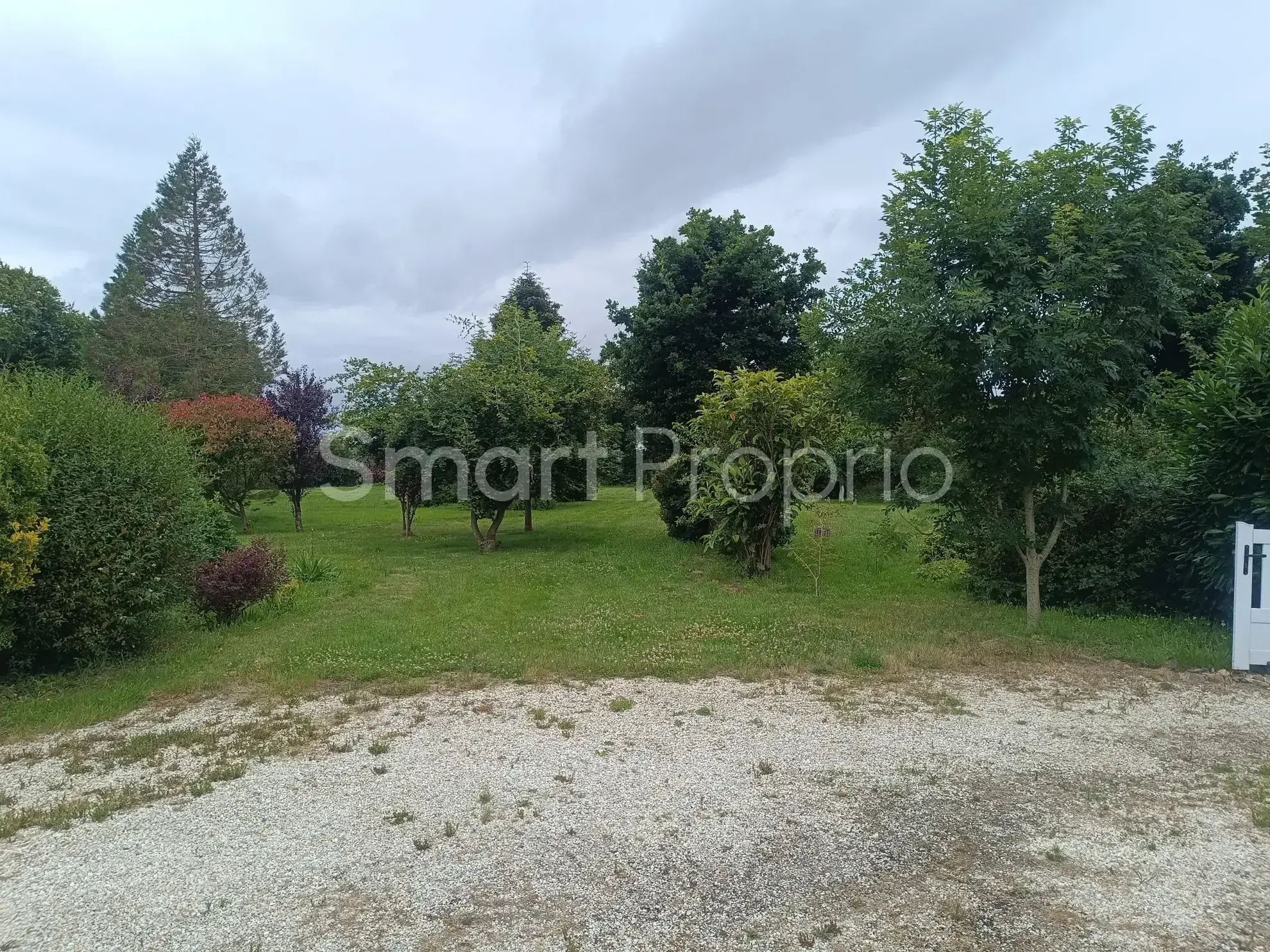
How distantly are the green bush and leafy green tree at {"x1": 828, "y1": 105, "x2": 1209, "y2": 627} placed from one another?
7.13 m

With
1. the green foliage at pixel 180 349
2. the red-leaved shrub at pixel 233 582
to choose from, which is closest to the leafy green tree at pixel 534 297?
the green foliage at pixel 180 349

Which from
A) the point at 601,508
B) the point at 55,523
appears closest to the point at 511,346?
the point at 601,508

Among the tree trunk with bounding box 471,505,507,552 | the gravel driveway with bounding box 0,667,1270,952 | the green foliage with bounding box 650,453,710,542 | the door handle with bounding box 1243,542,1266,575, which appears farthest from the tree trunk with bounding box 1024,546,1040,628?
the tree trunk with bounding box 471,505,507,552

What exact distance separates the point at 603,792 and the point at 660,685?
2.17 meters

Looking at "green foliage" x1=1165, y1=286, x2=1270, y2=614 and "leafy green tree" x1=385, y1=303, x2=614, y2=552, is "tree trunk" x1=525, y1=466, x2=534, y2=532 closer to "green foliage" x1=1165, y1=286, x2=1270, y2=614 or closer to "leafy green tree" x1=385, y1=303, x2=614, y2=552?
"leafy green tree" x1=385, y1=303, x2=614, y2=552

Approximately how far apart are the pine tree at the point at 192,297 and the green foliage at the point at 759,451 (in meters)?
26.7

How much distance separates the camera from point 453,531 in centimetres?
1986

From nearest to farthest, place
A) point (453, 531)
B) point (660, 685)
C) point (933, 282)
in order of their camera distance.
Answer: point (660, 685)
point (933, 282)
point (453, 531)

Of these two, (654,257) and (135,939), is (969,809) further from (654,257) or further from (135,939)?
(654,257)

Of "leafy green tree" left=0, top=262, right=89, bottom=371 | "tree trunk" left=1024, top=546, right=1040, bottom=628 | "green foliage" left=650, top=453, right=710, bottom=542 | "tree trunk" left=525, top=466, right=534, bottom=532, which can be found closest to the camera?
"tree trunk" left=1024, top=546, right=1040, bottom=628

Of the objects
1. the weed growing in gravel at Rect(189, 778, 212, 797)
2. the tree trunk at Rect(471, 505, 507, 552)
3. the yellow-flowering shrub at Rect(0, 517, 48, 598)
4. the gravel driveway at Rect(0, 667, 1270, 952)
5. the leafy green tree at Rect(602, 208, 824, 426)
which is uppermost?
the leafy green tree at Rect(602, 208, 824, 426)

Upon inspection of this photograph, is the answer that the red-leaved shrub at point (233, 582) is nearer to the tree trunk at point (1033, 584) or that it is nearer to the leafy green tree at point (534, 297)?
the tree trunk at point (1033, 584)

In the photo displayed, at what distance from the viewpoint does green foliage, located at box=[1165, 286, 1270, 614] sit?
749 centimetres

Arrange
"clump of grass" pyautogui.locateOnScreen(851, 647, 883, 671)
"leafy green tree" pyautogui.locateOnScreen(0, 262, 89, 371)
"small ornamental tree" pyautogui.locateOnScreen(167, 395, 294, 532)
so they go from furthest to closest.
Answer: "leafy green tree" pyautogui.locateOnScreen(0, 262, 89, 371) → "small ornamental tree" pyautogui.locateOnScreen(167, 395, 294, 532) → "clump of grass" pyautogui.locateOnScreen(851, 647, 883, 671)
